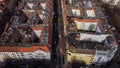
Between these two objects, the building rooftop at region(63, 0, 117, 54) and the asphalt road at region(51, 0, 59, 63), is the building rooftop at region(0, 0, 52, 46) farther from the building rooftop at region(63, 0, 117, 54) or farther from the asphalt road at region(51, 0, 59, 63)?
the building rooftop at region(63, 0, 117, 54)

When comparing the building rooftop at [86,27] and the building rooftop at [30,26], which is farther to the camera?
the building rooftop at [30,26]

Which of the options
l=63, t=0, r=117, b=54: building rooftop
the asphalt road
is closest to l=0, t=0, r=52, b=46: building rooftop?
the asphalt road

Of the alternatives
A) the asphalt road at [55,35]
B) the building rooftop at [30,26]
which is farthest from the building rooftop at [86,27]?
the asphalt road at [55,35]

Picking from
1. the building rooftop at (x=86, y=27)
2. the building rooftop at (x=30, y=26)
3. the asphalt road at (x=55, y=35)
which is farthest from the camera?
the asphalt road at (x=55, y=35)

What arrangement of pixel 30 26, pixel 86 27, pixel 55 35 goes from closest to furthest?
pixel 30 26 → pixel 86 27 → pixel 55 35

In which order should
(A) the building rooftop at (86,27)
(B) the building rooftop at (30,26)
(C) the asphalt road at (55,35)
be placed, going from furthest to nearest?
(C) the asphalt road at (55,35) → (B) the building rooftop at (30,26) → (A) the building rooftop at (86,27)

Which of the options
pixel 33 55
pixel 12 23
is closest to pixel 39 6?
pixel 12 23

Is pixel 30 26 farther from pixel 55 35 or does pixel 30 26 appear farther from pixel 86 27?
pixel 86 27

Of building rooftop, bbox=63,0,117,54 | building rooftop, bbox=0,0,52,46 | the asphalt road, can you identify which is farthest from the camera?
the asphalt road

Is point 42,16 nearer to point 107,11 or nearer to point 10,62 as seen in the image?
point 10,62

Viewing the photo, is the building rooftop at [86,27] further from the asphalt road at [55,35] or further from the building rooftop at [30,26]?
the asphalt road at [55,35]

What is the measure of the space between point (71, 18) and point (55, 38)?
10387mm

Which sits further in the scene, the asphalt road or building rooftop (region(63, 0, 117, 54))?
the asphalt road

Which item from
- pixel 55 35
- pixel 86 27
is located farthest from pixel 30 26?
pixel 86 27
